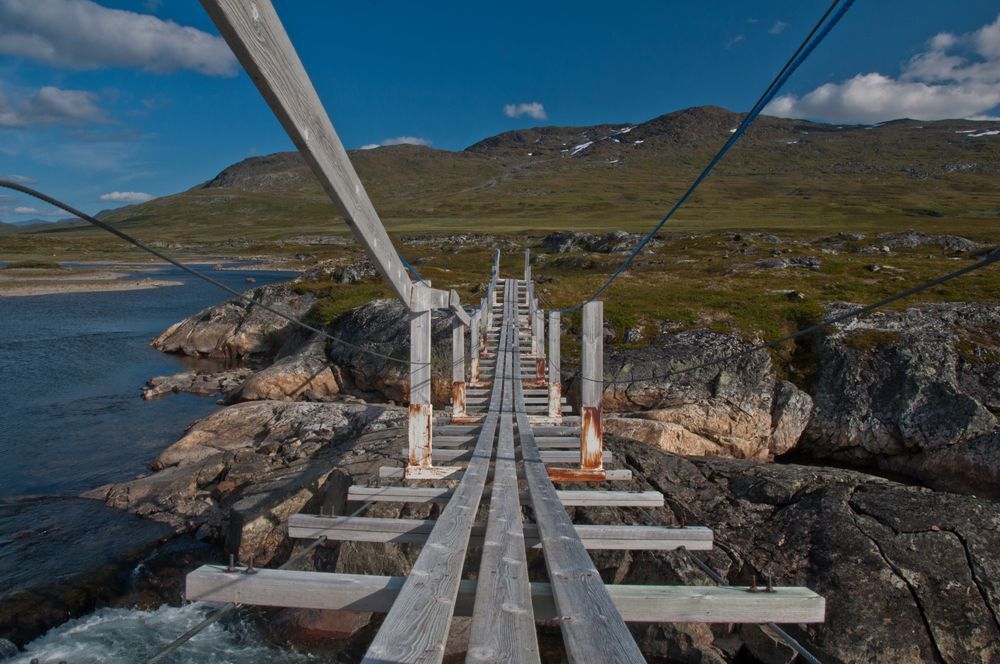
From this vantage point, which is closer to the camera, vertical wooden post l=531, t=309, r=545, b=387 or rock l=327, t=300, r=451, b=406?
vertical wooden post l=531, t=309, r=545, b=387

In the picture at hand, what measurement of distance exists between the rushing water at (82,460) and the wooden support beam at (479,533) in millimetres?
5304

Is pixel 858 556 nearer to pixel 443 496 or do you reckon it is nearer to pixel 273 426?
pixel 443 496

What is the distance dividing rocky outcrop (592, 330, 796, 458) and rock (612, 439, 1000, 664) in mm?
4658

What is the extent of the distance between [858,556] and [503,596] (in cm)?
664

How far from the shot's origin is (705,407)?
14938mm

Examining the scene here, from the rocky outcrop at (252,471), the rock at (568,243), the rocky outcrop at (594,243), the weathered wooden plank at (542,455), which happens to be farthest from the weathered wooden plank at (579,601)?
the rock at (568,243)

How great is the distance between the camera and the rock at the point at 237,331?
26.8 metres

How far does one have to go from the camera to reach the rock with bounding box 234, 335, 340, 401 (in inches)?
738

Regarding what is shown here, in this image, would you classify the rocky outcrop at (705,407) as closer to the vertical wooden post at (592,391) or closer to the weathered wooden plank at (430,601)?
the vertical wooden post at (592,391)

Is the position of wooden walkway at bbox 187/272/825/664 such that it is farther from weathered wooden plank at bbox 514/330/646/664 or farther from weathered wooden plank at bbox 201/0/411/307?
weathered wooden plank at bbox 201/0/411/307

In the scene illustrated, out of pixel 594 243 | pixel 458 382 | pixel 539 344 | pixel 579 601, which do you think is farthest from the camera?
pixel 594 243

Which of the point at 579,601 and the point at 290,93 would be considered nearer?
the point at 579,601

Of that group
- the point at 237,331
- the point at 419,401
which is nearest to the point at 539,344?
the point at 419,401

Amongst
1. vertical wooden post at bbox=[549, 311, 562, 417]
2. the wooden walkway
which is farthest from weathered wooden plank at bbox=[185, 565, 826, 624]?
vertical wooden post at bbox=[549, 311, 562, 417]
